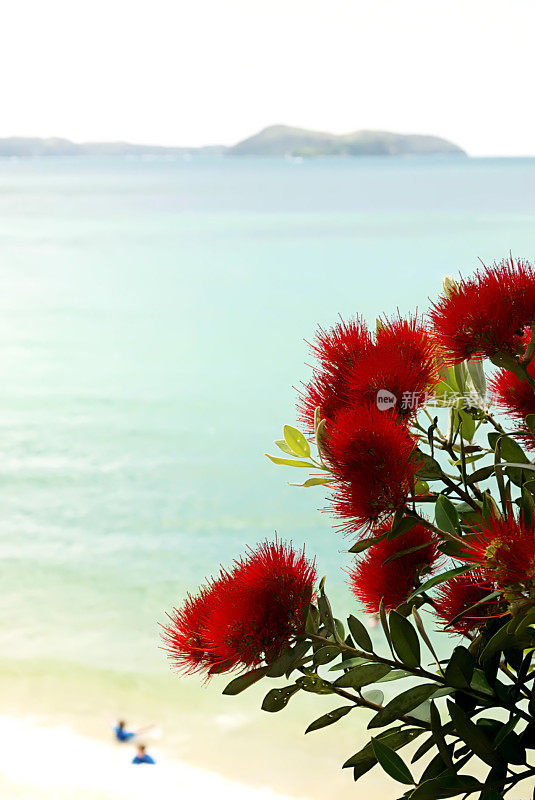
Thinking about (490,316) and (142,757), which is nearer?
(490,316)

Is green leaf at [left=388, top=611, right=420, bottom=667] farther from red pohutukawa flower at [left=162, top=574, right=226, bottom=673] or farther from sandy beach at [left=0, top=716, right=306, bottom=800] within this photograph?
sandy beach at [left=0, top=716, right=306, bottom=800]

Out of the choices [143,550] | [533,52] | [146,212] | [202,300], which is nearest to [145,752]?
[143,550]

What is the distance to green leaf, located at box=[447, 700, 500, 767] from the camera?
39 cm

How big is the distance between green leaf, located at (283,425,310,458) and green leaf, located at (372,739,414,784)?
136mm

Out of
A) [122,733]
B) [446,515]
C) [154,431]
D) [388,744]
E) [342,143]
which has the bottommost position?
[122,733]

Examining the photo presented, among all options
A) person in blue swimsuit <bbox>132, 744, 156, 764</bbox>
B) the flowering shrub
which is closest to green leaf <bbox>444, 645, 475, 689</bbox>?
the flowering shrub

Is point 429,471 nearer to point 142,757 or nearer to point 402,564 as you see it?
point 402,564

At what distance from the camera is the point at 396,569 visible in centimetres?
45

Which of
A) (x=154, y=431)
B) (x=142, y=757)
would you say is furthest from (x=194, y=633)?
(x=154, y=431)

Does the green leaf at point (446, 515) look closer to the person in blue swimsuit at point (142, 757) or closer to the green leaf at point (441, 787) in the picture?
the green leaf at point (441, 787)

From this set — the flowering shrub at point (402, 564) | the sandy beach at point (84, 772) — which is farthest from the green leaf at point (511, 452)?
the sandy beach at point (84, 772)

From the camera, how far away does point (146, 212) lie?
66.5ft

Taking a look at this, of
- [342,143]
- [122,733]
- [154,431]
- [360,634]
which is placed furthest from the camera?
[342,143]

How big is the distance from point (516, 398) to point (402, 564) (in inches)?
4.4
